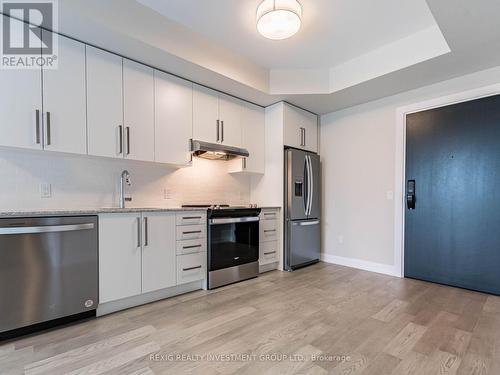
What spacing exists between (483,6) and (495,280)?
2.59 metres

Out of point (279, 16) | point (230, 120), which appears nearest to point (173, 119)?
point (230, 120)

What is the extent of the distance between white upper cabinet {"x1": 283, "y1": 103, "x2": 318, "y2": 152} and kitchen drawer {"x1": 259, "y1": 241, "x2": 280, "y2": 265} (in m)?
1.44

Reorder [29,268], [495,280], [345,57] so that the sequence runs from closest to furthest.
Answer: [29,268], [495,280], [345,57]

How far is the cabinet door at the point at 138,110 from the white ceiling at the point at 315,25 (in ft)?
2.01

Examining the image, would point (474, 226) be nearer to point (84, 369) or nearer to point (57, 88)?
point (84, 369)

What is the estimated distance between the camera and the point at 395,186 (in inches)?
135

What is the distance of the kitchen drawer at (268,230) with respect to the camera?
349cm

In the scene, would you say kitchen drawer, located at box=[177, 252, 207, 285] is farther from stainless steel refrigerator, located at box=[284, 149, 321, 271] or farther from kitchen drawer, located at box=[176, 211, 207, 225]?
stainless steel refrigerator, located at box=[284, 149, 321, 271]

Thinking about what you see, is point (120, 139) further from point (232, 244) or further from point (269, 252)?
point (269, 252)

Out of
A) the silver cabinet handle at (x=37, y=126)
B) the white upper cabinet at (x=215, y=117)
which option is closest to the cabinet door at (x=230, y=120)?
the white upper cabinet at (x=215, y=117)

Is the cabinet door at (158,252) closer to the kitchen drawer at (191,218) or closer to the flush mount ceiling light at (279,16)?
the kitchen drawer at (191,218)

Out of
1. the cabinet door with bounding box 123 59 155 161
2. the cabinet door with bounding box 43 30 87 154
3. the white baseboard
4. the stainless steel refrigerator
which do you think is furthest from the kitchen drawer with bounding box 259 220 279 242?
the cabinet door with bounding box 43 30 87 154

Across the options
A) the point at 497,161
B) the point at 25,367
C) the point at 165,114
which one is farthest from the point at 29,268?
the point at 497,161

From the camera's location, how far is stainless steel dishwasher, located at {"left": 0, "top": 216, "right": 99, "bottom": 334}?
1.79 metres
